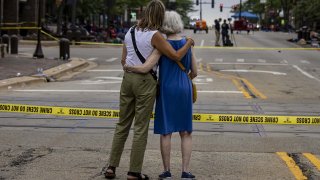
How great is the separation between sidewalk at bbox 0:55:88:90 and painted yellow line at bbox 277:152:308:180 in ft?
32.1

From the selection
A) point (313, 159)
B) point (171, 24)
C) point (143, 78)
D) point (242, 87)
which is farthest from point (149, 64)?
point (242, 87)

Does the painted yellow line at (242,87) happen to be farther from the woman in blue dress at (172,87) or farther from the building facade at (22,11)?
A: the building facade at (22,11)

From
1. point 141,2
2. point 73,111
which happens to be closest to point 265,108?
point 73,111

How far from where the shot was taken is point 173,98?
587cm

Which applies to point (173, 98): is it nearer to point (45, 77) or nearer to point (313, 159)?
point (313, 159)

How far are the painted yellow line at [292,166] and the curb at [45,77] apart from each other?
9.75 m

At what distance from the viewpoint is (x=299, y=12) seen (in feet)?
237

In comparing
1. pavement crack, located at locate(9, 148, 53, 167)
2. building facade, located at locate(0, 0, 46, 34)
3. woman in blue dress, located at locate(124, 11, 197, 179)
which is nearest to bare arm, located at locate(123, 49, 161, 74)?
woman in blue dress, located at locate(124, 11, 197, 179)

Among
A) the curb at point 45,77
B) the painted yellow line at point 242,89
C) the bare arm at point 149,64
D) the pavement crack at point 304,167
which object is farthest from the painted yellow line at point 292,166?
the curb at point 45,77

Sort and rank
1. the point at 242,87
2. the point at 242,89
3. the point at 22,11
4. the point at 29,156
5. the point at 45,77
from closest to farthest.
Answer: the point at 29,156 → the point at 242,89 → the point at 242,87 → the point at 45,77 → the point at 22,11

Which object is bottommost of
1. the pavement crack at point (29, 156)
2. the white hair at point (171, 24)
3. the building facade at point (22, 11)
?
the pavement crack at point (29, 156)

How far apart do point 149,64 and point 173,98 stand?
41cm

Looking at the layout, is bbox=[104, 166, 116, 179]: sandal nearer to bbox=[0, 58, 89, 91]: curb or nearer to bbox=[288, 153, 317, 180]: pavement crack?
bbox=[288, 153, 317, 180]: pavement crack

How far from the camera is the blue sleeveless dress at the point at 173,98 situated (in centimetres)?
588
